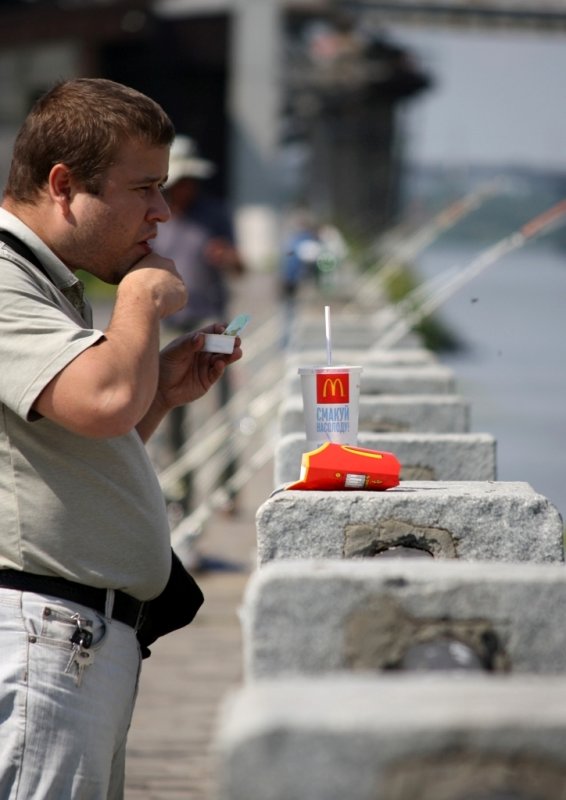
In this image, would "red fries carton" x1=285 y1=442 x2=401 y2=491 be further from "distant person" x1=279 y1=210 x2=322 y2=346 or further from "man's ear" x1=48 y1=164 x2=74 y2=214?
"distant person" x1=279 y1=210 x2=322 y2=346

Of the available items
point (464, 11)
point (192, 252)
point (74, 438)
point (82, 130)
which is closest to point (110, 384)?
point (74, 438)

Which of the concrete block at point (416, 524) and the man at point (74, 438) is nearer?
the man at point (74, 438)

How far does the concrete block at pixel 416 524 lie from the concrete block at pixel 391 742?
3.87ft

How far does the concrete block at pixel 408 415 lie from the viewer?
16.1 feet

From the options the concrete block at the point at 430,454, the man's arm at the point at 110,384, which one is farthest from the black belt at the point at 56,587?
the concrete block at the point at 430,454

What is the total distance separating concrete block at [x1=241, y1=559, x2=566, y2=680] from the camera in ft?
7.48

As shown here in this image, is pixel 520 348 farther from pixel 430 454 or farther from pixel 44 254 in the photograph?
pixel 44 254

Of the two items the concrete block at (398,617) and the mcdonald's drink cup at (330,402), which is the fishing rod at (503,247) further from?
the concrete block at (398,617)

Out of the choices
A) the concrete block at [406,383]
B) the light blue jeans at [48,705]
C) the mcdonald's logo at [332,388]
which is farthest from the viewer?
the concrete block at [406,383]

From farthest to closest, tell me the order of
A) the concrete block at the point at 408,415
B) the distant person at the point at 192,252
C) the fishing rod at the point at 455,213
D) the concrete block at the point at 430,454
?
the distant person at the point at 192,252 → the fishing rod at the point at 455,213 → the concrete block at the point at 408,415 → the concrete block at the point at 430,454

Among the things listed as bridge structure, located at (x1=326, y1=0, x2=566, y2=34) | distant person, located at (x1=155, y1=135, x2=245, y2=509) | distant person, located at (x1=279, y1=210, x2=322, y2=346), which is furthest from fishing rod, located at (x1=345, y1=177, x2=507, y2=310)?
bridge structure, located at (x1=326, y1=0, x2=566, y2=34)

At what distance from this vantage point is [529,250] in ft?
17.8

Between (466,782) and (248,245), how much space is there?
4337 centimetres

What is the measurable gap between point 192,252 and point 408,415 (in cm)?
490
